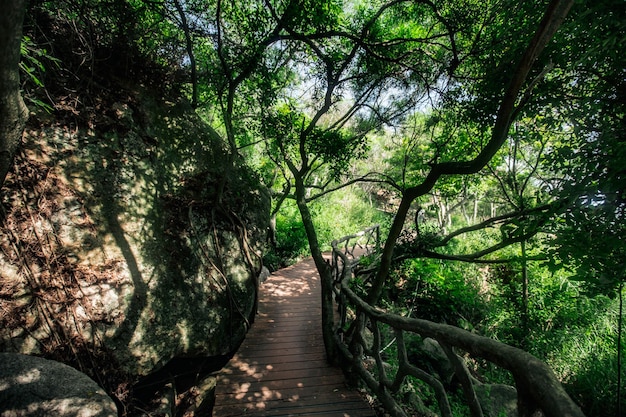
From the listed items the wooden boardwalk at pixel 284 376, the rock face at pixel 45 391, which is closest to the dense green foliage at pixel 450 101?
the wooden boardwalk at pixel 284 376

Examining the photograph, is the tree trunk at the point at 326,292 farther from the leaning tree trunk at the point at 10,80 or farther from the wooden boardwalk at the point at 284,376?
the leaning tree trunk at the point at 10,80

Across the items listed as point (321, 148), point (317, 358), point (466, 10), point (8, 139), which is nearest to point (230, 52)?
point (321, 148)

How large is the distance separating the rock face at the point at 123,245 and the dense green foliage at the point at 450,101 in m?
0.51

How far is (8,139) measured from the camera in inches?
52.4

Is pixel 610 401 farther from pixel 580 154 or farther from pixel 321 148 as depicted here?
pixel 321 148

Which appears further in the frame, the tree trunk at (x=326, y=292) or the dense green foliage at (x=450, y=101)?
the tree trunk at (x=326, y=292)

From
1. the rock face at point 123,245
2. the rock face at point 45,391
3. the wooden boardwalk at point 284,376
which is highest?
the rock face at point 123,245

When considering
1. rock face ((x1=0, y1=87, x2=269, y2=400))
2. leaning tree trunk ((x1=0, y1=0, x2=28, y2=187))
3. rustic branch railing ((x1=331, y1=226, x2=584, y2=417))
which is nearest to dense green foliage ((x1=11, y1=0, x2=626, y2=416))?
rock face ((x1=0, y1=87, x2=269, y2=400))

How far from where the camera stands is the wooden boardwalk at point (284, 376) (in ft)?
11.2

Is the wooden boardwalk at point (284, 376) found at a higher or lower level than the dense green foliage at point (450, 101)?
lower

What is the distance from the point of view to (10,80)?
4.00ft

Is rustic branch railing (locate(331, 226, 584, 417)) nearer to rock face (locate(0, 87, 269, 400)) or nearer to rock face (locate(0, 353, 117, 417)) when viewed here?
rock face (locate(0, 87, 269, 400))

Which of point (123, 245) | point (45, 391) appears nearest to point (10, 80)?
point (45, 391)

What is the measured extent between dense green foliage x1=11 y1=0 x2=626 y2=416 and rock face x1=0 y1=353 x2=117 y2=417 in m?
2.11
